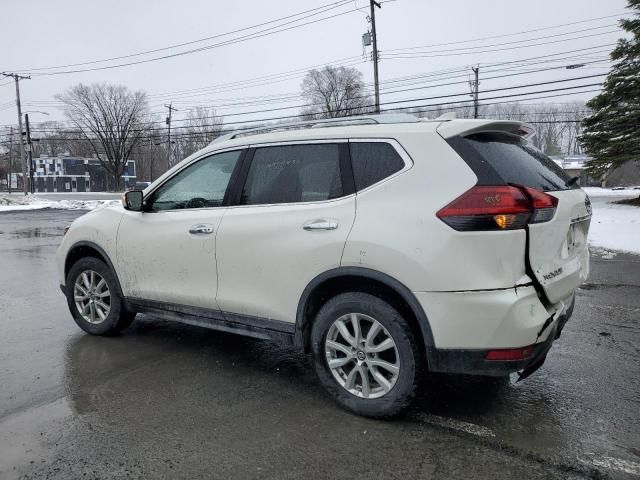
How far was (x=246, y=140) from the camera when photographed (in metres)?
3.93

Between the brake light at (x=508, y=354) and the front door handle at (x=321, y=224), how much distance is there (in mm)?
1168

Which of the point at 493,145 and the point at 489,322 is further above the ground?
the point at 493,145

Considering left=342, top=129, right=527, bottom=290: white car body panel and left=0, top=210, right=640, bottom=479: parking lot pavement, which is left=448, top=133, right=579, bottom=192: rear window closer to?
left=342, top=129, right=527, bottom=290: white car body panel

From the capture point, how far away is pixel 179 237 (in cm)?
403

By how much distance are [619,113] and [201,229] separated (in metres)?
24.5

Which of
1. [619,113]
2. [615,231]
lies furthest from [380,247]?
[619,113]

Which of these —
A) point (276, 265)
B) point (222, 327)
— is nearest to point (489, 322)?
point (276, 265)

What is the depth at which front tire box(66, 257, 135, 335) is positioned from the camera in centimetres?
467

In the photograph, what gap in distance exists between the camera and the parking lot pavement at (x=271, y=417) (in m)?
2.65

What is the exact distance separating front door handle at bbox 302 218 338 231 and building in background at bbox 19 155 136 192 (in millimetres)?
90548

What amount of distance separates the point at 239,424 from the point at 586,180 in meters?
75.5

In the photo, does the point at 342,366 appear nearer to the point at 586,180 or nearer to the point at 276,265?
the point at 276,265

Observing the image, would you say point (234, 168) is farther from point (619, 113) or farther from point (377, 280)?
point (619, 113)

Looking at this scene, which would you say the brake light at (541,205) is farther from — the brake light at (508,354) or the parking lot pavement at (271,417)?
the parking lot pavement at (271,417)
